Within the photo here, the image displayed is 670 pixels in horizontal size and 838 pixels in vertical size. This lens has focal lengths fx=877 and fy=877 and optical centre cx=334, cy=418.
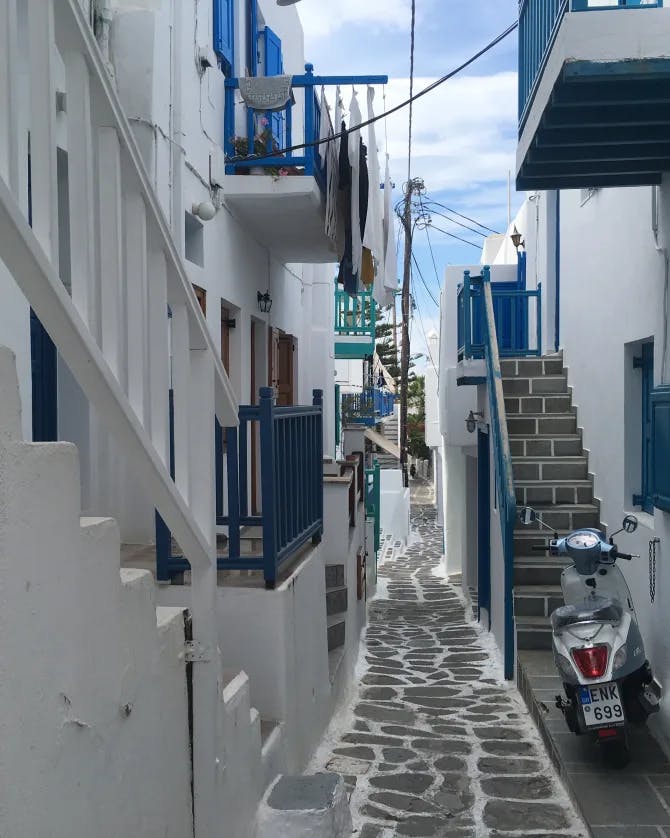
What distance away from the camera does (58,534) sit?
2168 millimetres

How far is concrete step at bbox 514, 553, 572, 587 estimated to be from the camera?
827 cm

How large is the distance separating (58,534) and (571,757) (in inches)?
162

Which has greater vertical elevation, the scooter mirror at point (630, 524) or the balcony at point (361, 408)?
the balcony at point (361, 408)

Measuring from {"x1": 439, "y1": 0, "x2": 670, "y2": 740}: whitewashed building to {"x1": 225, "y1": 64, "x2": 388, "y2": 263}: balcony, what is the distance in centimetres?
235

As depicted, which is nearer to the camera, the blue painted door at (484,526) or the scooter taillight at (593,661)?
the scooter taillight at (593,661)

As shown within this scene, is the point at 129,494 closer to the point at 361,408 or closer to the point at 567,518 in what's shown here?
the point at 567,518

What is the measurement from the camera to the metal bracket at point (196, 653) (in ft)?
10.7

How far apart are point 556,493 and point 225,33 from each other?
558cm

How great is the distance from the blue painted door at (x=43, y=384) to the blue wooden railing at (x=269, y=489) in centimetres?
Answer: 102

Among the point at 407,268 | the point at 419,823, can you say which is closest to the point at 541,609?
the point at 419,823

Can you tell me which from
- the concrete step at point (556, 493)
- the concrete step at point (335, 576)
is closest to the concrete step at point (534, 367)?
the concrete step at point (556, 493)

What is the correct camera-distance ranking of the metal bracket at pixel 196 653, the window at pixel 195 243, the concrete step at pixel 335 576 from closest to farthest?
the metal bracket at pixel 196 653 → the window at pixel 195 243 → the concrete step at pixel 335 576

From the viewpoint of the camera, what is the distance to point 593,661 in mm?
4879

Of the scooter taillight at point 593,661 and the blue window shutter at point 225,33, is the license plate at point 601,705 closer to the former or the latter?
the scooter taillight at point 593,661
